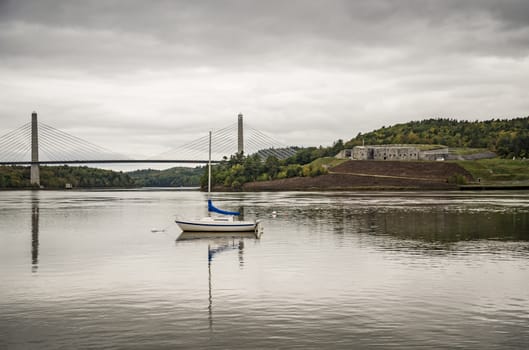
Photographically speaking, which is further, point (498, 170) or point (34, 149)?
point (34, 149)

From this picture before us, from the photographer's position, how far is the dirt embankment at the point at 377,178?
548ft

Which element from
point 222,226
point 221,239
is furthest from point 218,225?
point 221,239

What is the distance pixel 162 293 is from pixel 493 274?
589 inches

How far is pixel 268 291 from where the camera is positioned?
23.3m

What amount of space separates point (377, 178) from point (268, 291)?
500ft

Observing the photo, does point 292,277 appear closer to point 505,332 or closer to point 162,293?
point 162,293

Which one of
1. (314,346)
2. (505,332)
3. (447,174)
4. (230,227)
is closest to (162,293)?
(314,346)

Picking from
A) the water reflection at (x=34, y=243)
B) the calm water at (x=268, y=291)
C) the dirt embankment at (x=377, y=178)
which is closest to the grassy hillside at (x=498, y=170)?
the dirt embankment at (x=377, y=178)

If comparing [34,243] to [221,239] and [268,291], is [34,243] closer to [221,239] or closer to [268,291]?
[221,239]

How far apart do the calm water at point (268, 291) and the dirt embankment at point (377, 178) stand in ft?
407

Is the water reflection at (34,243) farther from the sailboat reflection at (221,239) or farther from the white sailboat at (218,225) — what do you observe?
the white sailboat at (218,225)

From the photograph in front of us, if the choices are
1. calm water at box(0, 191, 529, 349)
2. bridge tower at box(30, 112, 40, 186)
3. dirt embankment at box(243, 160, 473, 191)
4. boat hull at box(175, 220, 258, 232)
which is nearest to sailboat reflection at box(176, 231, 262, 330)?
calm water at box(0, 191, 529, 349)

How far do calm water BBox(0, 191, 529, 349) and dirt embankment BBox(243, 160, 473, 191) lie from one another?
124m

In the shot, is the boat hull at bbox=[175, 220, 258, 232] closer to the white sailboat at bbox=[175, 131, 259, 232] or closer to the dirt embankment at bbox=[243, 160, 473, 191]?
the white sailboat at bbox=[175, 131, 259, 232]
